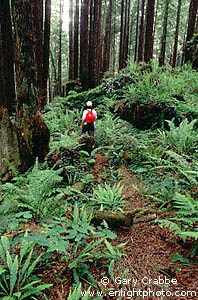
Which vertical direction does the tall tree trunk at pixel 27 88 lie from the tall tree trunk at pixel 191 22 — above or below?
below

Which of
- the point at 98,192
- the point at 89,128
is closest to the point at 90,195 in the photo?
the point at 98,192

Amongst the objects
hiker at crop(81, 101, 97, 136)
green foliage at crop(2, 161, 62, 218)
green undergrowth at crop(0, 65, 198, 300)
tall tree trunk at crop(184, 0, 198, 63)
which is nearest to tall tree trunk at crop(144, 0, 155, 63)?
green undergrowth at crop(0, 65, 198, 300)

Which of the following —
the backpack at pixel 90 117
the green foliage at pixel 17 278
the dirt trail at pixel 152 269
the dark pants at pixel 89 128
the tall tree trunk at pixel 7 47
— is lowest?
the dirt trail at pixel 152 269

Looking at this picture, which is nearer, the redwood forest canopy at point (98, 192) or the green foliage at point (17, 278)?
the green foliage at point (17, 278)

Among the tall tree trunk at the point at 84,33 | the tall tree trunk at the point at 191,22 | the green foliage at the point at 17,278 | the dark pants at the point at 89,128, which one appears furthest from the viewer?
the tall tree trunk at the point at 84,33

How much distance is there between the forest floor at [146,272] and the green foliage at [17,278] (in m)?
0.21

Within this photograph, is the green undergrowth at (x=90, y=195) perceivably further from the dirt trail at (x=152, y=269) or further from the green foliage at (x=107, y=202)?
the dirt trail at (x=152, y=269)

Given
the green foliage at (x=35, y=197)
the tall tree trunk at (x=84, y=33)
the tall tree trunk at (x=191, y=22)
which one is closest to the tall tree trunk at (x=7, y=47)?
the green foliage at (x=35, y=197)

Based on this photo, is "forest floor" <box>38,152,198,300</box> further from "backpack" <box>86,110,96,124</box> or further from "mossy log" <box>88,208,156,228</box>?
"backpack" <box>86,110,96,124</box>

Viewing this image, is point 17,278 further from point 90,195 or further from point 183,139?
point 183,139

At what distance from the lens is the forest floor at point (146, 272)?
212 centimetres

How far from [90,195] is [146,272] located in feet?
6.89

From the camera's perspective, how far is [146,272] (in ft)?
7.89

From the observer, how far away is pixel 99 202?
12.3 feet
